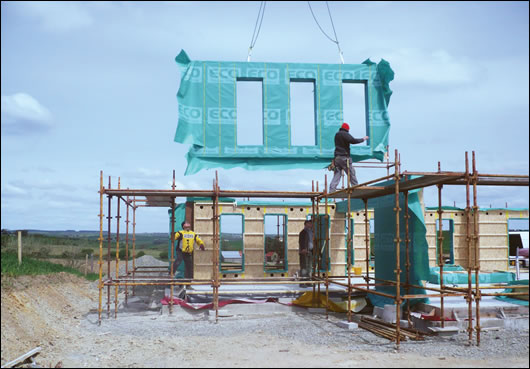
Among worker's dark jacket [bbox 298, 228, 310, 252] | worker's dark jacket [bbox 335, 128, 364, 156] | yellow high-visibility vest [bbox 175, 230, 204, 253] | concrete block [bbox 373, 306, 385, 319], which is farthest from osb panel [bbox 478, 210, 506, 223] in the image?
yellow high-visibility vest [bbox 175, 230, 204, 253]

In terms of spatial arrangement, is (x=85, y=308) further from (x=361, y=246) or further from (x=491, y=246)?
(x=491, y=246)

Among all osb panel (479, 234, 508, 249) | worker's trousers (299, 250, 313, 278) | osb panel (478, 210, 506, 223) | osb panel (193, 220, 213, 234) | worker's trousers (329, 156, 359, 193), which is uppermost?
worker's trousers (329, 156, 359, 193)

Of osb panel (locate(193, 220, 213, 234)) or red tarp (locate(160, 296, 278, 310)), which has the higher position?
osb panel (locate(193, 220, 213, 234))

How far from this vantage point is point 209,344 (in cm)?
1023

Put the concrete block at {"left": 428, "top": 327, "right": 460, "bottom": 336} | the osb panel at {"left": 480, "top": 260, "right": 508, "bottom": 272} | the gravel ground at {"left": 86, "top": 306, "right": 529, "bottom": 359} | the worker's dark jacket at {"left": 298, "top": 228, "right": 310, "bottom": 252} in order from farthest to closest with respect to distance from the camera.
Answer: the osb panel at {"left": 480, "top": 260, "right": 508, "bottom": 272} < the worker's dark jacket at {"left": 298, "top": 228, "right": 310, "bottom": 252} < the concrete block at {"left": 428, "top": 327, "right": 460, "bottom": 336} < the gravel ground at {"left": 86, "top": 306, "right": 529, "bottom": 359}

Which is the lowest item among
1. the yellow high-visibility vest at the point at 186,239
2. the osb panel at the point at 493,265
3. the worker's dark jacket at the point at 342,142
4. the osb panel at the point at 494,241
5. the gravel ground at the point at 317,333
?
the gravel ground at the point at 317,333

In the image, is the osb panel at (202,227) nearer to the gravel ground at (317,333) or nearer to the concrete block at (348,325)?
the gravel ground at (317,333)

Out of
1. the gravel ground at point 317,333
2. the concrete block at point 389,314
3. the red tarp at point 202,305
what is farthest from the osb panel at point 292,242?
the concrete block at point 389,314

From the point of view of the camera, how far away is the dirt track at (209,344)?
8.84 m

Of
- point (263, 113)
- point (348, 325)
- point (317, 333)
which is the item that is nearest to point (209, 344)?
point (317, 333)

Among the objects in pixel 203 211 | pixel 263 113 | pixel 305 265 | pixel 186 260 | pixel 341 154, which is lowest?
pixel 305 265

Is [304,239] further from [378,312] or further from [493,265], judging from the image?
[493,265]

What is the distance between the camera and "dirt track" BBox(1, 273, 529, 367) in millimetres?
8844

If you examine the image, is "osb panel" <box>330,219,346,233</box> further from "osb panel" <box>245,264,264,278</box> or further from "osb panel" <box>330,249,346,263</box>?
"osb panel" <box>245,264,264,278</box>
